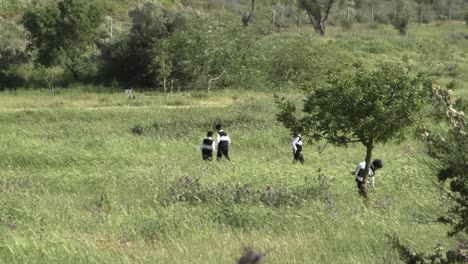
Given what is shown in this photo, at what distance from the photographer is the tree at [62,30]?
3681 cm

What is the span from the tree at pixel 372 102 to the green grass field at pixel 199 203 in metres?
0.74

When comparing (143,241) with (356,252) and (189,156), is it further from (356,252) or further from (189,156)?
(189,156)

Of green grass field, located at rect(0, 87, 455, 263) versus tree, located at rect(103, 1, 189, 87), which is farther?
tree, located at rect(103, 1, 189, 87)

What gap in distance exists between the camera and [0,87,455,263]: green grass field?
6.06 m

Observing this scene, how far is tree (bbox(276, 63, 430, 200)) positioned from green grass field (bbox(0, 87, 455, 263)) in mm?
739

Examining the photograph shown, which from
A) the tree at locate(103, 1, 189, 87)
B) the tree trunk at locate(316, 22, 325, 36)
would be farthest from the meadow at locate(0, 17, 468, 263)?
the tree trunk at locate(316, 22, 325, 36)

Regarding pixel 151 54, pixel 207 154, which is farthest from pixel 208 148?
pixel 151 54

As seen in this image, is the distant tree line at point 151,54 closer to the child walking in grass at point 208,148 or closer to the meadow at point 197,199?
the meadow at point 197,199

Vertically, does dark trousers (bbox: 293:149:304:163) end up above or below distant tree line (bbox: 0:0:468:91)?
below

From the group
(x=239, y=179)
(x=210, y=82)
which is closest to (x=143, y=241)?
(x=239, y=179)

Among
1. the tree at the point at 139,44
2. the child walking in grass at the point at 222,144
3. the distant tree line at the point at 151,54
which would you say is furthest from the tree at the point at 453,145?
the tree at the point at 139,44

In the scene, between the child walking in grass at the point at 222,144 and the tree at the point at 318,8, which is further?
the tree at the point at 318,8

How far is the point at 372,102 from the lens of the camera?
9.80 m

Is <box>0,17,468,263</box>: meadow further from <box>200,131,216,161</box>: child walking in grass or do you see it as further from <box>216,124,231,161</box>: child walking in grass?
<box>216,124,231,161</box>: child walking in grass
